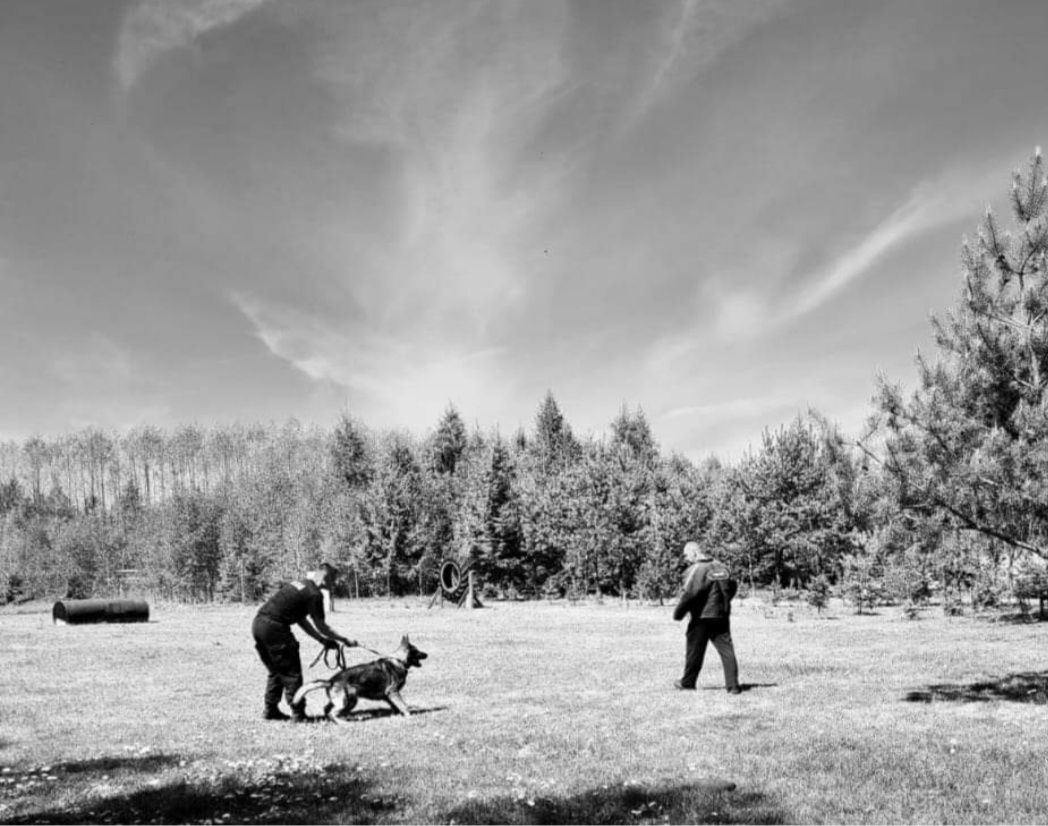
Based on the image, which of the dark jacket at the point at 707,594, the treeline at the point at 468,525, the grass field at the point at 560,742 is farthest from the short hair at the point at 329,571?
the treeline at the point at 468,525

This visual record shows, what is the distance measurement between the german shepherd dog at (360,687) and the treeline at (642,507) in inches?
235

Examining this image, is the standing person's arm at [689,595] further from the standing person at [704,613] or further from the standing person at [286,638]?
the standing person at [286,638]

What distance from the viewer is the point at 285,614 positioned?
1000cm

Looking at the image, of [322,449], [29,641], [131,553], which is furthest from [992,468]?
[322,449]

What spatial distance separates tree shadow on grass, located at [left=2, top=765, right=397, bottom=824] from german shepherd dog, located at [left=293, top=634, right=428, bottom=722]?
2889 mm

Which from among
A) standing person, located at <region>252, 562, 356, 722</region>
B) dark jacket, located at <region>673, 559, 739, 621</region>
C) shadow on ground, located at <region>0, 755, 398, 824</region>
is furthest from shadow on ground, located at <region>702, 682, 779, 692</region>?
shadow on ground, located at <region>0, 755, 398, 824</region>

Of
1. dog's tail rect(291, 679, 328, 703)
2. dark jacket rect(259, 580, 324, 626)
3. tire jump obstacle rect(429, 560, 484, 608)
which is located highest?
dark jacket rect(259, 580, 324, 626)

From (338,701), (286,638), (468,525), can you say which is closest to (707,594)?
(338,701)

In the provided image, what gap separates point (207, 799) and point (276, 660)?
12.5 ft

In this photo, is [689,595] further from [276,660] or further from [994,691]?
[276,660]

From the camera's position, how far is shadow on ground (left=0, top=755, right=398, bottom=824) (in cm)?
564

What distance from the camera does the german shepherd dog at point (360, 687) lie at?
9688mm

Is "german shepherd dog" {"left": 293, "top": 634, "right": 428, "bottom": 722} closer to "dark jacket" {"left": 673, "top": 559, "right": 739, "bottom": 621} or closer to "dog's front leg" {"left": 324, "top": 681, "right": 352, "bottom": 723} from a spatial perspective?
"dog's front leg" {"left": 324, "top": 681, "right": 352, "bottom": 723}

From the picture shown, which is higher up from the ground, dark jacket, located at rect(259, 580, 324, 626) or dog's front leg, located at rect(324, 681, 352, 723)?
dark jacket, located at rect(259, 580, 324, 626)
